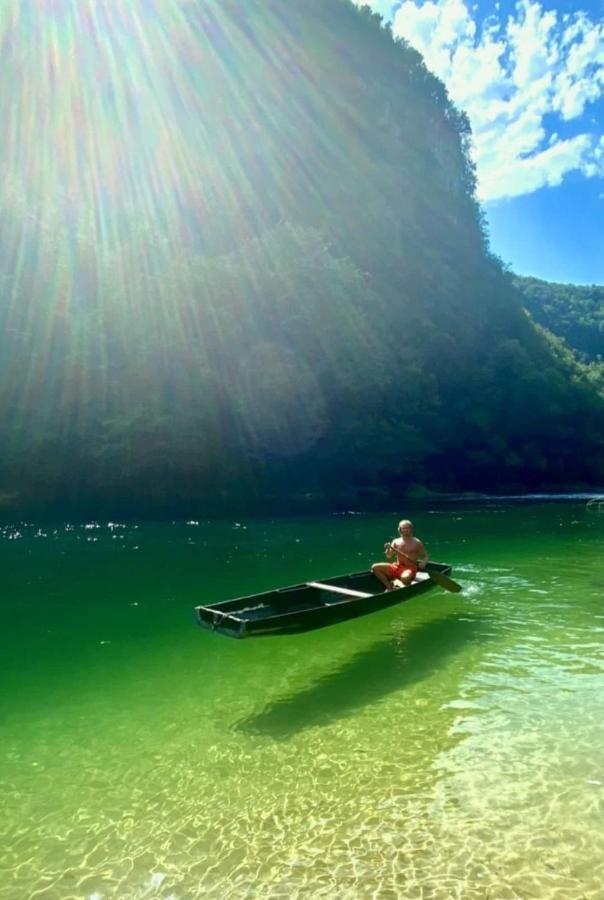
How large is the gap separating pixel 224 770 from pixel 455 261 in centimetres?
7397

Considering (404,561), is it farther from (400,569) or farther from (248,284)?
(248,284)

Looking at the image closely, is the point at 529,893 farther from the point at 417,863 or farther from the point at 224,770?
the point at 224,770

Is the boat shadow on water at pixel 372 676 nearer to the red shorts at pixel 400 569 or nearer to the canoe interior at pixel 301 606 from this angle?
the canoe interior at pixel 301 606

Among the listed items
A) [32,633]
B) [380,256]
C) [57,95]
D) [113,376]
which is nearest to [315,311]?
[113,376]

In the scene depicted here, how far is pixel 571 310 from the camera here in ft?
401

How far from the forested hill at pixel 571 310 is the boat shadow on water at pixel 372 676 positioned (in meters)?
104

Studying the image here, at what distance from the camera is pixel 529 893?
4.95 meters

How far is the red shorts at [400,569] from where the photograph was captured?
44.4 feet

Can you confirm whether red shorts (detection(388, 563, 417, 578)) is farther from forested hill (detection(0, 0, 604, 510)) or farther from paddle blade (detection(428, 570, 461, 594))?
forested hill (detection(0, 0, 604, 510))

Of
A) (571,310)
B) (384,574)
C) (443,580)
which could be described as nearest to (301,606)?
(384,574)

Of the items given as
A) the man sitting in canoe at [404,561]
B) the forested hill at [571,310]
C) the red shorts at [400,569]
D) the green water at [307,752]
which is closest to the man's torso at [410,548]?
the man sitting in canoe at [404,561]

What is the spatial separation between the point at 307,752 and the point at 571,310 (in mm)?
128475

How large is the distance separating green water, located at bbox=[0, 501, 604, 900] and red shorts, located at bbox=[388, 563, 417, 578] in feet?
2.94

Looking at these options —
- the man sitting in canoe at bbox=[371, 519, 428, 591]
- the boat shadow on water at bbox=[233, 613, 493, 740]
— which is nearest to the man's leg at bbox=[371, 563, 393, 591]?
the man sitting in canoe at bbox=[371, 519, 428, 591]
